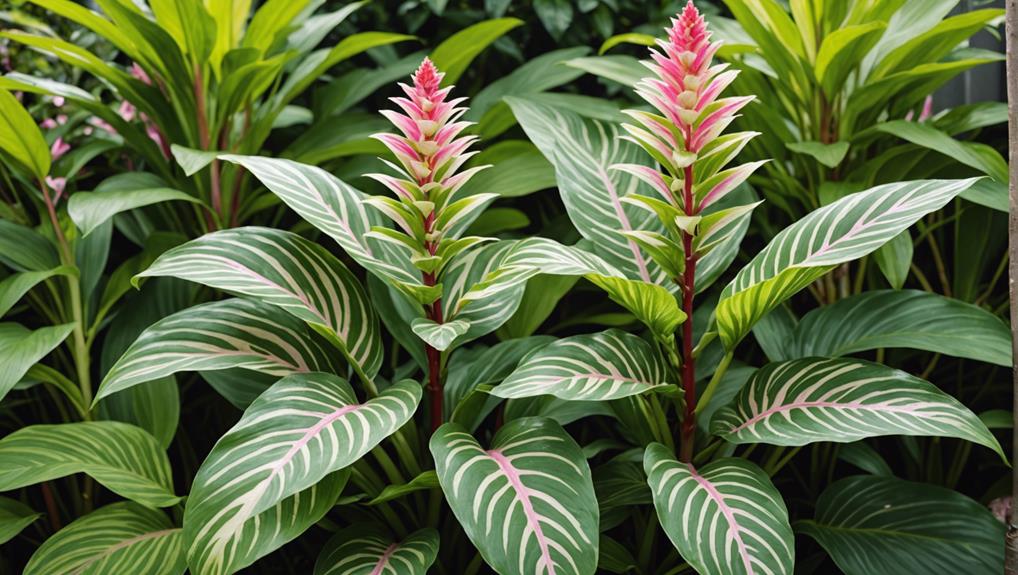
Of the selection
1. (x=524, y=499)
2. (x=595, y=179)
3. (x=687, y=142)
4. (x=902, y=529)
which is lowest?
(x=902, y=529)

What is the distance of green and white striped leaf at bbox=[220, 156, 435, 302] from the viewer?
1094 millimetres

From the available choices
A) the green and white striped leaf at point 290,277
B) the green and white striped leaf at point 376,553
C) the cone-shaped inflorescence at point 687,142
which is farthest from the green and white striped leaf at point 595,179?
the green and white striped leaf at point 376,553

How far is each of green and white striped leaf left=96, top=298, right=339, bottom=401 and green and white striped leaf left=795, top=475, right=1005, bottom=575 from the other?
0.80m

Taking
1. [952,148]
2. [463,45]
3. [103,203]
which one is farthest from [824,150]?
[103,203]

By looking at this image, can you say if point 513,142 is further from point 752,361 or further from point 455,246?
point 752,361

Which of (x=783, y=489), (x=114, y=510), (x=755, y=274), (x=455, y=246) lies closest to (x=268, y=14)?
(x=455, y=246)

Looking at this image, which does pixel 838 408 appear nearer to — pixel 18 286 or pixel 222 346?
pixel 222 346

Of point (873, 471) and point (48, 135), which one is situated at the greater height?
point (48, 135)

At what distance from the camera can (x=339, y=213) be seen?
1164 mm

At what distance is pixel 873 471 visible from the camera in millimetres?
1446

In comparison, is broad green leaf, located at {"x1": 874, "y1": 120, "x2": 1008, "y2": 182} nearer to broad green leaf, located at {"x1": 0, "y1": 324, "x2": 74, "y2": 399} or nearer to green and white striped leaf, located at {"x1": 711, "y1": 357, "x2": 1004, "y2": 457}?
green and white striped leaf, located at {"x1": 711, "y1": 357, "x2": 1004, "y2": 457}

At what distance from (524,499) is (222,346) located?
473mm

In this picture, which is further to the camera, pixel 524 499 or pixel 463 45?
pixel 463 45

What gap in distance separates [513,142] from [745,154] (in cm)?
Result: 45
